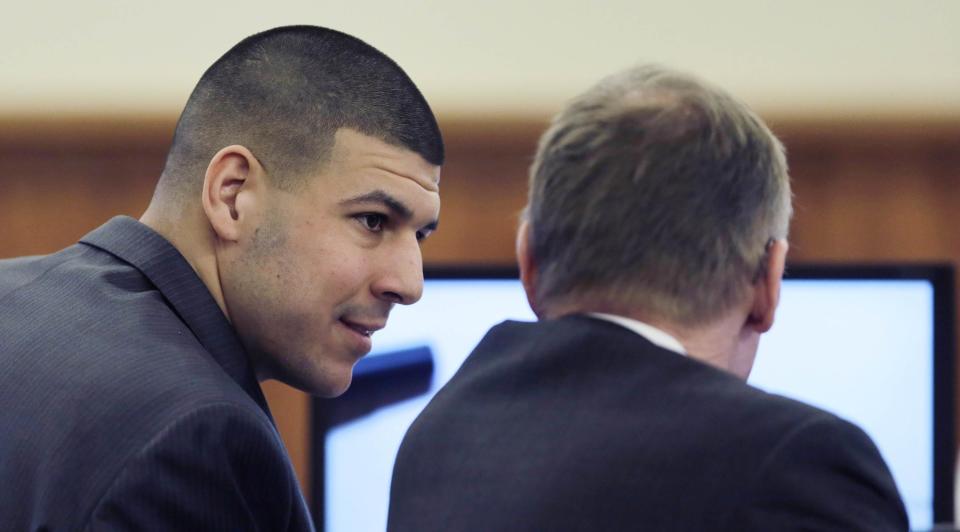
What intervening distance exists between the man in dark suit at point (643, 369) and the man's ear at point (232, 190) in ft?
1.28

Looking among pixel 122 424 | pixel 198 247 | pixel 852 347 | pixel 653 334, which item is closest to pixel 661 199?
pixel 653 334

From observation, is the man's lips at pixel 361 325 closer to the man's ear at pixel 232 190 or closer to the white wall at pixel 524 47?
the man's ear at pixel 232 190

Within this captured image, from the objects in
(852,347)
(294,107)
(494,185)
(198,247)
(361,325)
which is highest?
(294,107)

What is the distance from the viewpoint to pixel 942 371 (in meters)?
1.92

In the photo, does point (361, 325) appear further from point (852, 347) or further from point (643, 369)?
point (852, 347)

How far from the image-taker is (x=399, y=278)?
4.17 feet

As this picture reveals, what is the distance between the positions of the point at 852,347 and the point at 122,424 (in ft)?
4.33

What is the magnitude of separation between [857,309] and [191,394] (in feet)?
4.21

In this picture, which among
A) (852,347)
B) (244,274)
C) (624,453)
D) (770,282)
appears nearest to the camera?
(624,453)

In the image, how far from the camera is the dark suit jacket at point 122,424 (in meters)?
0.93

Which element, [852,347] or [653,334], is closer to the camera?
[653,334]

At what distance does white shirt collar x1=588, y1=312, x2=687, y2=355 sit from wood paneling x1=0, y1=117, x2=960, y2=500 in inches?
58.5

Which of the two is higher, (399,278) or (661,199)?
(661,199)

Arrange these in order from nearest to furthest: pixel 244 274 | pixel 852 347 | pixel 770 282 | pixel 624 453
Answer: pixel 624 453, pixel 770 282, pixel 244 274, pixel 852 347
